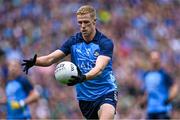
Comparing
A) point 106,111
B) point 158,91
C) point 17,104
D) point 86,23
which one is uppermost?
point 86,23

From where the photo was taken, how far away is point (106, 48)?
31.2 ft

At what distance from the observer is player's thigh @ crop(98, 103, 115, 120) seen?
937 cm

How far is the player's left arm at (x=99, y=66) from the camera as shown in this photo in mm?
9000

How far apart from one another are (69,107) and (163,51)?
4.38 m

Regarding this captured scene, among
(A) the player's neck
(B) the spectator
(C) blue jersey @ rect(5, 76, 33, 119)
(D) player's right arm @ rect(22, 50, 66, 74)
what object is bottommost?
(B) the spectator

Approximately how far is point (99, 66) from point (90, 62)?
478 mm

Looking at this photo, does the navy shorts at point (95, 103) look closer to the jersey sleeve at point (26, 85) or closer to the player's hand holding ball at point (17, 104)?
the player's hand holding ball at point (17, 104)

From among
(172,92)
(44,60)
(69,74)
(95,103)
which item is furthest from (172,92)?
(69,74)

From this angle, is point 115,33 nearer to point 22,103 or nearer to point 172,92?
point 172,92

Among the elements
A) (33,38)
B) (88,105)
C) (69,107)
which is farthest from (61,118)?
(88,105)

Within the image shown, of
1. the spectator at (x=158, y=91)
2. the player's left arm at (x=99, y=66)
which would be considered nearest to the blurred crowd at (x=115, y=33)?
the spectator at (x=158, y=91)

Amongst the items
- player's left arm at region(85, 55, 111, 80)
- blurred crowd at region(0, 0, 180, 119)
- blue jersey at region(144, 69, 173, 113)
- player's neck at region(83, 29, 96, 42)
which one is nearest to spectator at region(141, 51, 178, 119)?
blue jersey at region(144, 69, 173, 113)

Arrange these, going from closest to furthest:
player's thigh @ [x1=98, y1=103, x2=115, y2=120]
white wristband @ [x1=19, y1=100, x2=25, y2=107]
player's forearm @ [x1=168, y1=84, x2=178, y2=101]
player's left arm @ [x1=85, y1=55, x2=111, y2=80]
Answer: player's left arm @ [x1=85, y1=55, x2=111, y2=80] → player's thigh @ [x1=98, y1=103, x2=115, y2=120] → white wristband @ [x1=19, y1=100, x2=25, y2=107] → player's forearm @ [x1=168, y1=84, x2=178, y2=101]

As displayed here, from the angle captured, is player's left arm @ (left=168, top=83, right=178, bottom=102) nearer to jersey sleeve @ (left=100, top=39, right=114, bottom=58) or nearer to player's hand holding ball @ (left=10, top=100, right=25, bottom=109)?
player's hand holding ball @ (left=10, top=100, right=25, bottom=109)
